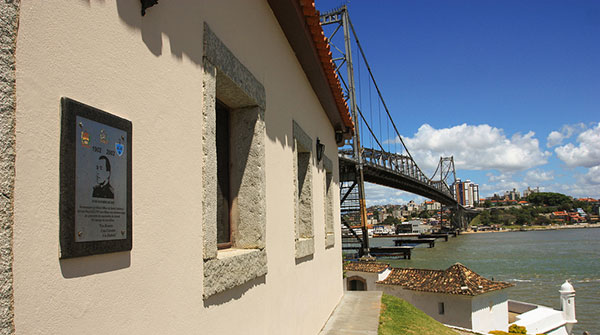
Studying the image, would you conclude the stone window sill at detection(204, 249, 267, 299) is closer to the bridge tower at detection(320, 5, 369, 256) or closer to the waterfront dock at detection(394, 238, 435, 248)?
the bridge tower at detection(320, 5, 369, 256)

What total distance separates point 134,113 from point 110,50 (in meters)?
0.27

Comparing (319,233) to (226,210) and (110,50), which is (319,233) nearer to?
(226,210)

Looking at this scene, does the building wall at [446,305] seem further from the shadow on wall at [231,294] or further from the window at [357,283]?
the shadow on wall at [231,294]

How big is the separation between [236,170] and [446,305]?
20.1 meters

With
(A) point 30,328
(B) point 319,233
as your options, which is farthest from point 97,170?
(B) point 319,233

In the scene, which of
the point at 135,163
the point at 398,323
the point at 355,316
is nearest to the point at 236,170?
the point at 135,163

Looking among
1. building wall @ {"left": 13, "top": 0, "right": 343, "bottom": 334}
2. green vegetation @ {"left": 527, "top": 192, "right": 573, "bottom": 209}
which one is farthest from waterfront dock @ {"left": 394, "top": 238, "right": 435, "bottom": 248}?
green vegetation @ {"left": 527, "top": 192, "right": 573, "bottom": 209}

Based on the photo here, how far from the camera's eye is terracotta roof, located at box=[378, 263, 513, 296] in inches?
822

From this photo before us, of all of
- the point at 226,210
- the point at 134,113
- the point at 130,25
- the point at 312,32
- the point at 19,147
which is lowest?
the point at 226,210

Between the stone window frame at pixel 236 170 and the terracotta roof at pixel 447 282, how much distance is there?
1923 cm

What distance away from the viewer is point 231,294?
113 inches

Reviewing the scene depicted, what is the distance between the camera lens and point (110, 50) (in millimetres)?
1734

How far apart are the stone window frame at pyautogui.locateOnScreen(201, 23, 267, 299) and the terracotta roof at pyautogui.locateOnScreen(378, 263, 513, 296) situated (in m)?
19.2

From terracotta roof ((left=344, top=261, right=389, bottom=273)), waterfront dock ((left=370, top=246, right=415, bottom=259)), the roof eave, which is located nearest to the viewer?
the roof eave
